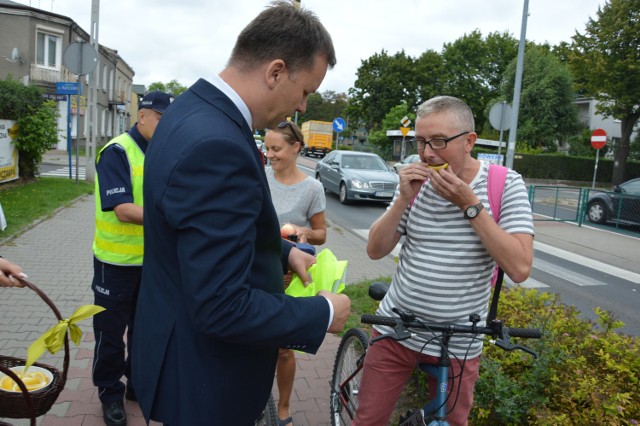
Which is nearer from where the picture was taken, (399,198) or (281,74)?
(281,74)

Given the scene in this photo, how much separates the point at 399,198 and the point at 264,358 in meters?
0.97

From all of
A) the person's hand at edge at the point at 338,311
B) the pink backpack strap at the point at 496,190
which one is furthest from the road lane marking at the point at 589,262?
the person's hand at edge at the point at 338,311

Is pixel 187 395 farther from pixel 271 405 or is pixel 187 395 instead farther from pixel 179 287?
pixel 271 405

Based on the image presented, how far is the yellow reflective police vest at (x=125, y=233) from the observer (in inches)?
127

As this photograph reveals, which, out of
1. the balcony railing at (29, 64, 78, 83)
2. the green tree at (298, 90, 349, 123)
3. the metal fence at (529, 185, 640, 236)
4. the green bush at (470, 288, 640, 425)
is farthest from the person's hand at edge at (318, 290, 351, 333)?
the green tree at (298, 90, 349, 123)

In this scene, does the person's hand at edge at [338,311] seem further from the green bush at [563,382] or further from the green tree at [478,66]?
the green tree at [478,66]

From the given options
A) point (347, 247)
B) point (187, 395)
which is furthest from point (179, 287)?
point (347, 247)

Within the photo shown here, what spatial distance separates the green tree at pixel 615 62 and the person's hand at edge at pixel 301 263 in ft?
117

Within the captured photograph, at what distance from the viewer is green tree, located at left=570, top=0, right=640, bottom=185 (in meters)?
32.5

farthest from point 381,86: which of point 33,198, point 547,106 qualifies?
point 33,198

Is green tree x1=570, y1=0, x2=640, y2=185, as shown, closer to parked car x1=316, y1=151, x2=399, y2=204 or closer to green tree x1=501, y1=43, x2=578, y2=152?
green tree x1=501, y1=43, x2=578, y2=152

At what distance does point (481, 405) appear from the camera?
3.05m

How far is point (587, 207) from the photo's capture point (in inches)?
612

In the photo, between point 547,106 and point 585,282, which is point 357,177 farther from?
point 547,106
